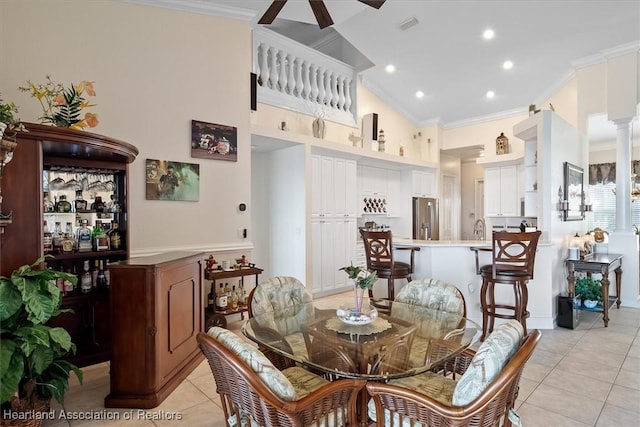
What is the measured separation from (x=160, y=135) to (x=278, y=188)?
2314 millimetres

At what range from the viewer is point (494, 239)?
3.50 metres

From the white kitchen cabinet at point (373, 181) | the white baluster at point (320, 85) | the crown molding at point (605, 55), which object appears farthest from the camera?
the white kitchen cabinet at point (373, 181)

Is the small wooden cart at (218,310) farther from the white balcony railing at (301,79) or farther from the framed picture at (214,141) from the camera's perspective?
the white balcony railing at (301,79)

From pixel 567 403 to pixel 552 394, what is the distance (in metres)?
0.13

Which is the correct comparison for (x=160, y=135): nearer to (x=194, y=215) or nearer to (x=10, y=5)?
(x=194, y=215)

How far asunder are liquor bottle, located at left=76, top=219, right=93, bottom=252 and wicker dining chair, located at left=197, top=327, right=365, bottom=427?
2.23m

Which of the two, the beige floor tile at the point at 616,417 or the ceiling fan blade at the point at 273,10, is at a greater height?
the ceiling fan blade at the point at 273,10

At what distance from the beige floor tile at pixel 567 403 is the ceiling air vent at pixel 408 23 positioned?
4700 millimetres

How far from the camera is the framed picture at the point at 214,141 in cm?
397

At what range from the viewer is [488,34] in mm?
5027

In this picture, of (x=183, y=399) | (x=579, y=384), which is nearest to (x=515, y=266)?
(x=579, y=384)

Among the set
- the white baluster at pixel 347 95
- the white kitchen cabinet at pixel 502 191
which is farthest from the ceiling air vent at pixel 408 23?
the white kitchen cabinet at pixel 502 191

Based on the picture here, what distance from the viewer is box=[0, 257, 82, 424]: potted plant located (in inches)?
72.1

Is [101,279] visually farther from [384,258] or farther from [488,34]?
[488,34]
